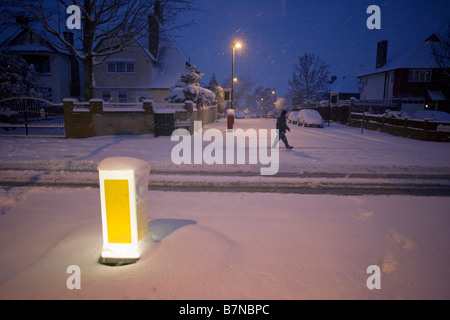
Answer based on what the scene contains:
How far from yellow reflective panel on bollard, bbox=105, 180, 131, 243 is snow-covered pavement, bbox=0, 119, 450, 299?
340 millimetres

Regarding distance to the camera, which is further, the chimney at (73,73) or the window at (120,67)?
the chimney at (73,73)

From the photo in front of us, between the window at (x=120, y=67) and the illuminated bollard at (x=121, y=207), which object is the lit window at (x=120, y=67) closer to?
the window at (x=120, y=67)

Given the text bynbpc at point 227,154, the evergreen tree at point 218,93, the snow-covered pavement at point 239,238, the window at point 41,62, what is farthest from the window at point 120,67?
the snow-covered pavement at point 239,238

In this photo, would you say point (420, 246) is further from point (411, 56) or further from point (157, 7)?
point (411, 56)

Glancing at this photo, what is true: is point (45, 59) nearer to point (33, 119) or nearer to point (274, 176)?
A: point (33, 119)

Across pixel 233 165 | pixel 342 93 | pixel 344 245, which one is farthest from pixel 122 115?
pixel 342 93

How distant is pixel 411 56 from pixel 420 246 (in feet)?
130

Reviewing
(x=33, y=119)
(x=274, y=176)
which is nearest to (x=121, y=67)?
(x=33, y=119)

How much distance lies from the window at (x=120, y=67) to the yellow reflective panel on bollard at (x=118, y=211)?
102 ft

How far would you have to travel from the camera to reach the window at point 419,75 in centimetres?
3412

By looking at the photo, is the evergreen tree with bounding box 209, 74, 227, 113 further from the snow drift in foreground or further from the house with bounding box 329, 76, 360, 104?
the snow drift in foreground

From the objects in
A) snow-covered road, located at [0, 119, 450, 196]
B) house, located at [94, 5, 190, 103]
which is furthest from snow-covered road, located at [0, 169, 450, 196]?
house, located at [94, 5, 190, 103]
